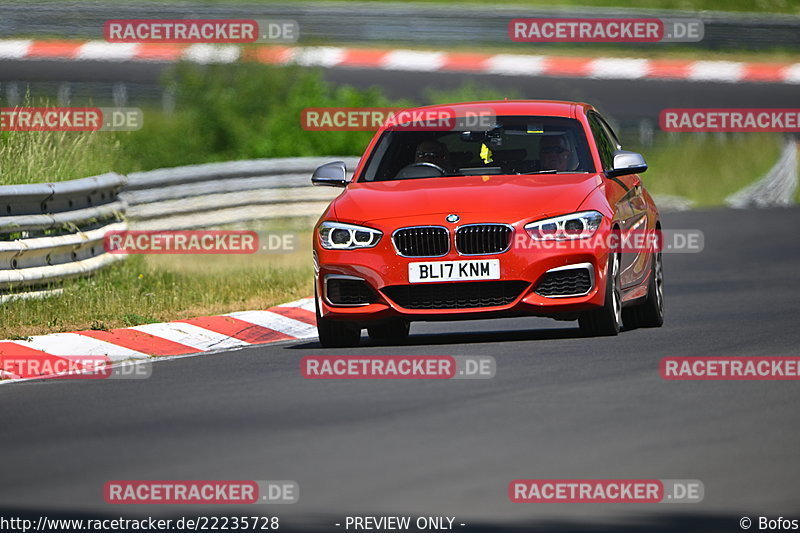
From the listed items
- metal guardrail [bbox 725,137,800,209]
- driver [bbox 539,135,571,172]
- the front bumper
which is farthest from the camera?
metal guardrail [bbox 725,137,800,209]

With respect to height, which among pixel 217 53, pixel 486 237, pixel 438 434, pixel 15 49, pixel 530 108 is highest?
pixel 15 49

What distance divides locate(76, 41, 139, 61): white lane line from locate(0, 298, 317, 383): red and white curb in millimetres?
20368

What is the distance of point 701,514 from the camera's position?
6.55 meters

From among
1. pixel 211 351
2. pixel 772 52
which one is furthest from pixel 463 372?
pixel 772 52

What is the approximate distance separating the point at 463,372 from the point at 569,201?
5.92ft

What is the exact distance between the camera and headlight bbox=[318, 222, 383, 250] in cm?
1168

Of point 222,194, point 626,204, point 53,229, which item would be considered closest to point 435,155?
point 626,204

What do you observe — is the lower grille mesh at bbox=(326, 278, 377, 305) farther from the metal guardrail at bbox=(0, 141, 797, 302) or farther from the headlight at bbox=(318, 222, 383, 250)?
the metal guardrail at bbox=(0, 141, 797, 302)

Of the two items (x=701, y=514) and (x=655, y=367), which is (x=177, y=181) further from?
(x=701, y=514)

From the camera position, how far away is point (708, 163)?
30.6 metres

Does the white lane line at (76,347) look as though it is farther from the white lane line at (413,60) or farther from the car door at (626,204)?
the white lane line at (413,60)

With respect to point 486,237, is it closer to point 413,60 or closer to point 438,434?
point 438,434

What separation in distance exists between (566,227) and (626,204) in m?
1.02

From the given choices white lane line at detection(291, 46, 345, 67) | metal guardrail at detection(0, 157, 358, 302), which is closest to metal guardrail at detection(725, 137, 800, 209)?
white lane line at detection(291, 46, 345, 67)
